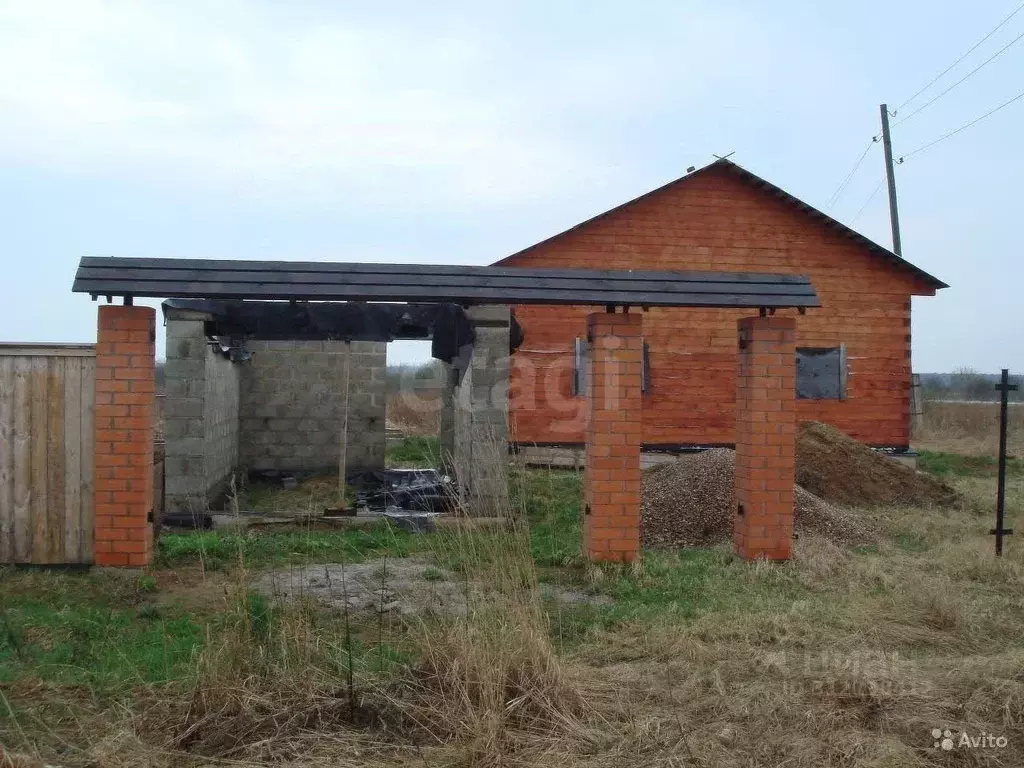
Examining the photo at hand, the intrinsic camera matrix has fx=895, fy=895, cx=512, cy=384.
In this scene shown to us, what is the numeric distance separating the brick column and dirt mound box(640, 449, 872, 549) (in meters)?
1.50

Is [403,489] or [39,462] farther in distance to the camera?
[403,489]

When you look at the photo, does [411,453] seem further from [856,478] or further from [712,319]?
[856,478]

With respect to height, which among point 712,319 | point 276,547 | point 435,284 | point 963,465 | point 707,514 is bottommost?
point 963,465

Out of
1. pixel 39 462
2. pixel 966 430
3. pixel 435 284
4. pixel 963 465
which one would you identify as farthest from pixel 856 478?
pixel 966 430

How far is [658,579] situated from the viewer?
7.25m

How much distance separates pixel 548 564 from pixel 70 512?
4052mm

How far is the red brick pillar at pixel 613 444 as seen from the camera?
7762 millimetres

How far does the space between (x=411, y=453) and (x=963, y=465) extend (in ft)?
38.9

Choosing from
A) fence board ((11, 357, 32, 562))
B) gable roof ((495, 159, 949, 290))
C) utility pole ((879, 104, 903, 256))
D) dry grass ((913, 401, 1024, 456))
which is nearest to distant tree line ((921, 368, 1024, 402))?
dry grass ((913, 401, 1024, 456))

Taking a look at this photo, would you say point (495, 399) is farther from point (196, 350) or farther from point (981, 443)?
point (981, 443)

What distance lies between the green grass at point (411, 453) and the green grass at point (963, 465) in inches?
401

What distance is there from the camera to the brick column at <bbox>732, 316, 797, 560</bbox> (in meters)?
7.93

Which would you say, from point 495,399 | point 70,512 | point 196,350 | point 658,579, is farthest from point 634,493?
point 196,350

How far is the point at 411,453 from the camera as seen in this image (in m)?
19.0
